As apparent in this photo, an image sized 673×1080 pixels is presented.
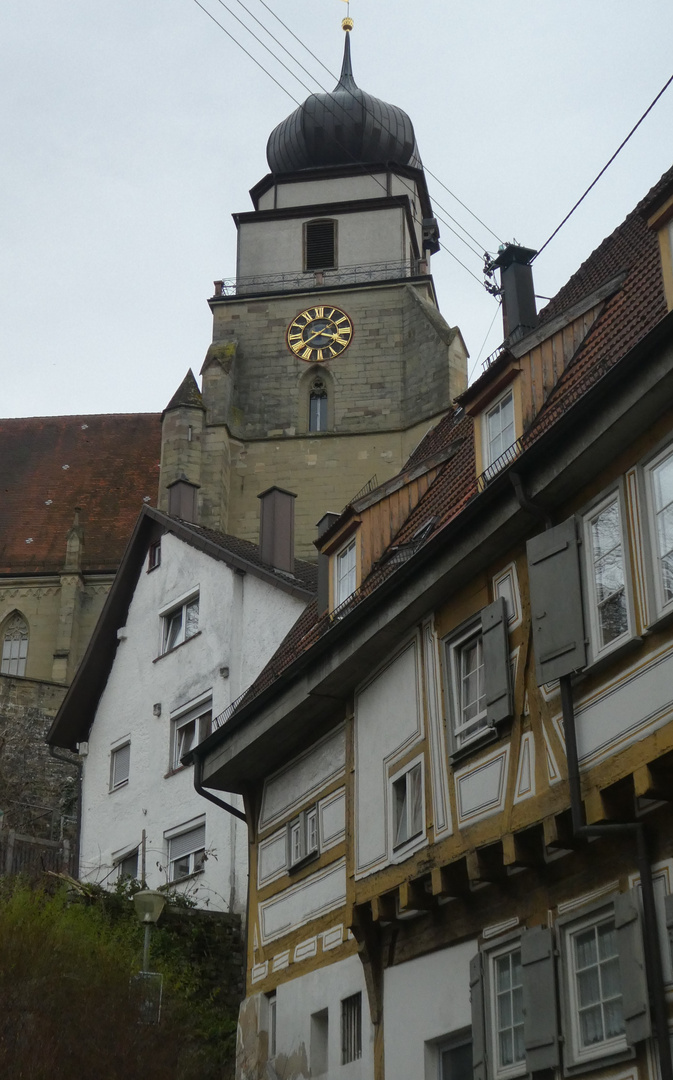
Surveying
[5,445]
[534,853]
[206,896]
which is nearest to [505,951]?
[534,853]

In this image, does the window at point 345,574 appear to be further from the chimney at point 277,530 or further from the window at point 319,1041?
the chimney at point 277,530

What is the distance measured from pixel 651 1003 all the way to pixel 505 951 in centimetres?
214

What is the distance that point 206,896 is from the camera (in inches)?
898

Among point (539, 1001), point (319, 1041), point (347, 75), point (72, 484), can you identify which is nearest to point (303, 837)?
point (319, 1041)

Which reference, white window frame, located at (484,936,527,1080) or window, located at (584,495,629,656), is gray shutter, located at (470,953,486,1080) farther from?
window, located at (584,495,629,656)

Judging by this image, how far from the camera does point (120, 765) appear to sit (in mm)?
26312

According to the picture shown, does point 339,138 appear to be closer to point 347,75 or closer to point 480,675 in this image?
point 347,75

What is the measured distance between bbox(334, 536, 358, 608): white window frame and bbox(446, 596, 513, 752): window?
322 centimetres

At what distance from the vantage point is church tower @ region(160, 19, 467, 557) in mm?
45812

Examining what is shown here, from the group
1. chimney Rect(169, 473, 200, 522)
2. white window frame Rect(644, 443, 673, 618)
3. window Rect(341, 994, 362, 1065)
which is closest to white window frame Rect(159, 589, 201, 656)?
chimney Rect(169, 473, 200, 522)

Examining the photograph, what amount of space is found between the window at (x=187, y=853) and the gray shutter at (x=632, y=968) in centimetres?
1349

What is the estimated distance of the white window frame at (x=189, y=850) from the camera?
23375 millimetres

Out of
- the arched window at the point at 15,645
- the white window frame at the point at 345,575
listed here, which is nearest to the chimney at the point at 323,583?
the white window frame at the point at 345,575

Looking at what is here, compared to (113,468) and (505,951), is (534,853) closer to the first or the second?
(505,951)
